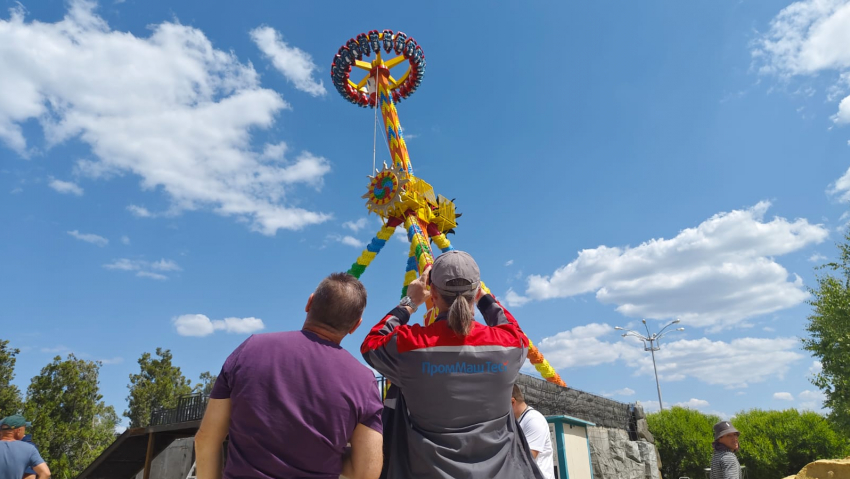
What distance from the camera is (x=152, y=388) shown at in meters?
31.8

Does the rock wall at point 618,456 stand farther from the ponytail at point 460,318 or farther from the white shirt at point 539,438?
the ponytail at point 460,318

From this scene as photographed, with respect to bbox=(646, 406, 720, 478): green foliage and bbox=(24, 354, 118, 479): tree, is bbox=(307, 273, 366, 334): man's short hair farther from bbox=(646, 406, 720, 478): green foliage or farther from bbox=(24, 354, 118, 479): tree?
bbox=(646, 406, 720, 478): green foliage

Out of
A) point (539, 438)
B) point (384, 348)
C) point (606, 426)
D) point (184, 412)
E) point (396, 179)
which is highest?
point (396, 179)

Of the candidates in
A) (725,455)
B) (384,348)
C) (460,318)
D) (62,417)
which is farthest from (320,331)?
(62,417)

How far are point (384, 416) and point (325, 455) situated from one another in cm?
45

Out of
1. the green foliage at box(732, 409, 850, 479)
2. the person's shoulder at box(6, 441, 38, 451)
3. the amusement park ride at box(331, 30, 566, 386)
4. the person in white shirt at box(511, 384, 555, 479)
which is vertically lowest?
the green foliage at box(732, 409, 850, 479)

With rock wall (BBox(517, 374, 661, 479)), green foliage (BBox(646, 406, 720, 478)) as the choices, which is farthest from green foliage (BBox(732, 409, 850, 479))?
rock wall (BBox(517, 374, 661, 479))

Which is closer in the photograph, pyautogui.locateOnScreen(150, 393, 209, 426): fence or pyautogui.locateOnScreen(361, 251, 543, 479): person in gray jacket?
pyautogui.locateOnScreen(361, 251, 543, 479): person in gray jacket

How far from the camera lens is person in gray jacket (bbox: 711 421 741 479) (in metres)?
4.25

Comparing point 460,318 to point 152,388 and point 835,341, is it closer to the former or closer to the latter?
point 835,341

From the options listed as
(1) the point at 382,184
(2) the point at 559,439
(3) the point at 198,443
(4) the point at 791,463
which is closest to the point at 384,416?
(3) the point at 198,443

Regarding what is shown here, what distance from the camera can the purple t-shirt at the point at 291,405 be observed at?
1862 mm

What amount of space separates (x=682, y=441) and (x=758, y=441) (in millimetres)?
3275

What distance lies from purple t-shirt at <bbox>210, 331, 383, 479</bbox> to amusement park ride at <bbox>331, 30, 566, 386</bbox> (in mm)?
11115
